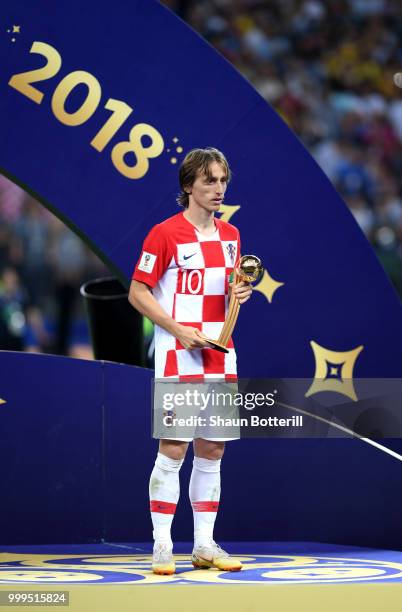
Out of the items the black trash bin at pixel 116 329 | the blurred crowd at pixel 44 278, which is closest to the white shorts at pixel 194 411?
the black trash bin at pixel 116 329

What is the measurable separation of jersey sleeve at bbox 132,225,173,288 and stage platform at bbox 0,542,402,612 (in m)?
1.08

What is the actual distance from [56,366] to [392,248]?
18.2ft

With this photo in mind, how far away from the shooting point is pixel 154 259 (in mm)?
4344

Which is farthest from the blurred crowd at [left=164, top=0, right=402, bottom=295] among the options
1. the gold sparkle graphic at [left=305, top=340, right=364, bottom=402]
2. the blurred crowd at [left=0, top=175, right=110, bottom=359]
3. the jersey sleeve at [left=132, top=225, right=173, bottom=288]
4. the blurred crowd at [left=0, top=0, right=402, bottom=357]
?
the jersey sleeve at [left=132, top=225, right=173, bottom=288]

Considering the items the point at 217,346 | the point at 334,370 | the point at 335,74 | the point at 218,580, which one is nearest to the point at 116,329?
the point at 334,370

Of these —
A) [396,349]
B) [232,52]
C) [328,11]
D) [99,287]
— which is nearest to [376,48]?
[328,11]

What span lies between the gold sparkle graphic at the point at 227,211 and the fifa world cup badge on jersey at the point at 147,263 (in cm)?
106

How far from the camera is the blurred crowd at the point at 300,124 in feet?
34.0

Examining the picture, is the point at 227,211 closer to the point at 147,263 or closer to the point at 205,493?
the point at 147,263

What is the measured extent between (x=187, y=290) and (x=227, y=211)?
1085mm

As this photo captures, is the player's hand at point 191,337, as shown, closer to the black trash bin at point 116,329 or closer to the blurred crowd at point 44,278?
the black trash bin at point 116,329

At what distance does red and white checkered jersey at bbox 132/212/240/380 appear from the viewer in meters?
4.34

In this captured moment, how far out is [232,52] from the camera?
1247 centimetres

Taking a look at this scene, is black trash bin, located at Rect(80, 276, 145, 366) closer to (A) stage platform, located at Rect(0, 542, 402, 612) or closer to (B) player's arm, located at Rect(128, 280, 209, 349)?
(A) stage platform, located at Rect(0, 542, 402, 612)
